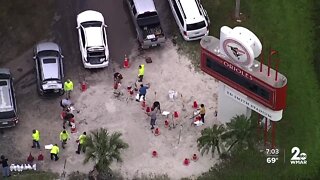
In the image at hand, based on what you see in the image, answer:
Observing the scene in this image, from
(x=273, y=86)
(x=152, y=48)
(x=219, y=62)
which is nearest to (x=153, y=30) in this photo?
(x=152, y=48)

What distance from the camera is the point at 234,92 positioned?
5378 centimetres

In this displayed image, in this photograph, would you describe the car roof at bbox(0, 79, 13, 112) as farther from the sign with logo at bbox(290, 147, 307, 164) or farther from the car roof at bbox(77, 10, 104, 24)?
the sign with logo at bbox(290, 147, 307, 164)

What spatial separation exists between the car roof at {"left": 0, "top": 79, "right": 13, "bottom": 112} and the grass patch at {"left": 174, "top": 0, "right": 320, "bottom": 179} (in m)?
12.2

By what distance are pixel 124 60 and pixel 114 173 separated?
32.3 ft

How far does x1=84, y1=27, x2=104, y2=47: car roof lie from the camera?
59656mm

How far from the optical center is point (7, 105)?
55.2 m

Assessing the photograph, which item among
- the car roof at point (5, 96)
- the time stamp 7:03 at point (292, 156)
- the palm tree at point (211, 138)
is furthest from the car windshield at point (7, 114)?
the time stamp 7:03 at point (292, 156)

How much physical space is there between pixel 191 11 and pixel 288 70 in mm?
7572

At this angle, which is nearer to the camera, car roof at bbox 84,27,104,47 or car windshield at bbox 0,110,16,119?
car windshield at bbox 0,110,16,119

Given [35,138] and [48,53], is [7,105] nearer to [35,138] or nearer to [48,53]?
[35,138]

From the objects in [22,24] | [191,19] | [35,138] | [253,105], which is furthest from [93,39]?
[253,105]

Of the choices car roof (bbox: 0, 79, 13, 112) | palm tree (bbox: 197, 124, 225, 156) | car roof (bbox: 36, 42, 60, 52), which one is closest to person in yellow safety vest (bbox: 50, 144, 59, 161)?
car roof (bbox: 0, 79, 13, 112)

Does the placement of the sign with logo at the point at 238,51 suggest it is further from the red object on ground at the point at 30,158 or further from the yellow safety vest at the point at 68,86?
the red object on ground at the point at 30,158

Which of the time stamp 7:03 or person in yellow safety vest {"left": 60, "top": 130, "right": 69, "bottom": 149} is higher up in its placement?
person in yellow safety vest {"left": 60, "top": 130, "right": 69, "bottom": 149}
